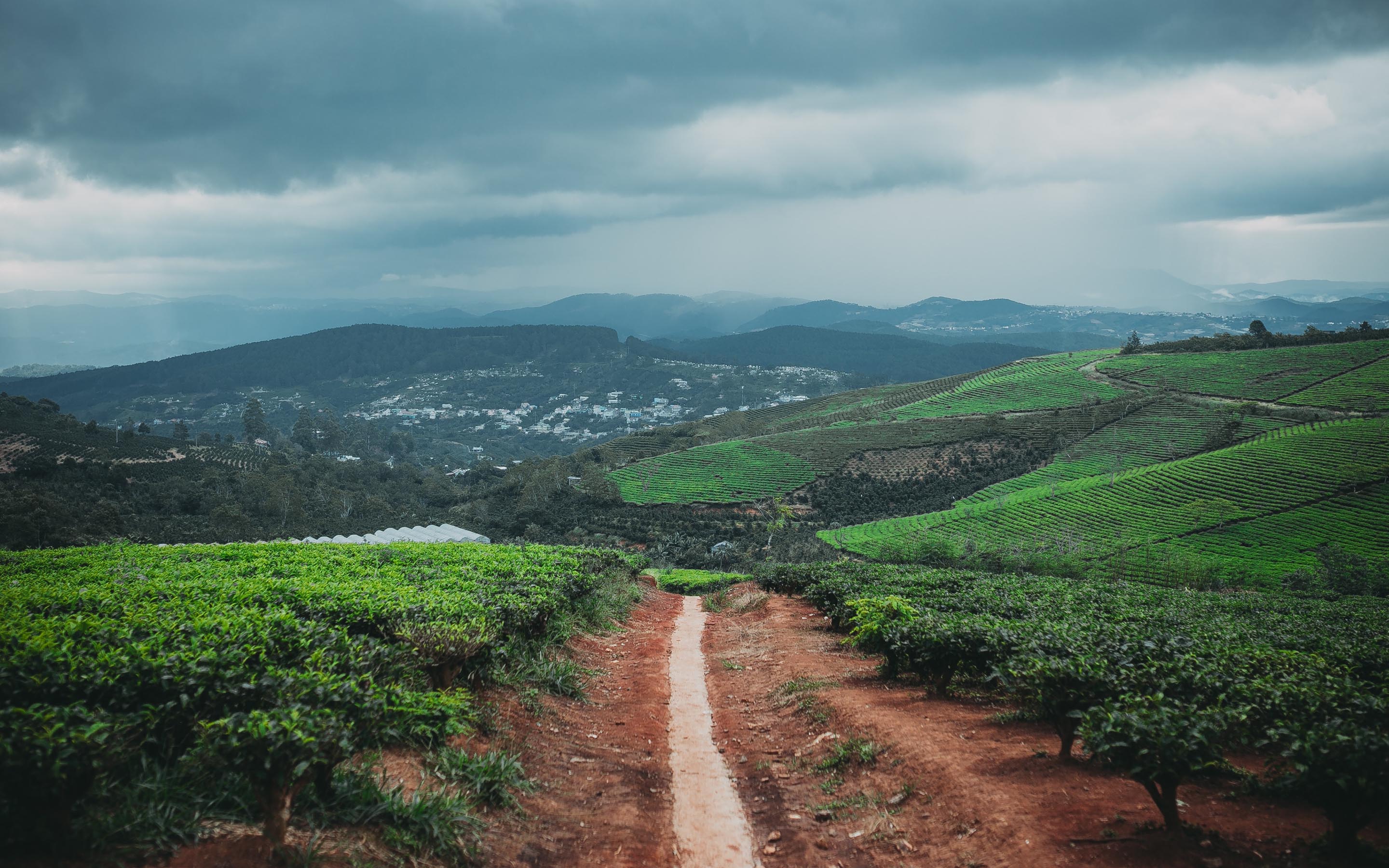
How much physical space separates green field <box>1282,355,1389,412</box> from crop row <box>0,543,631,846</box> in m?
99.0

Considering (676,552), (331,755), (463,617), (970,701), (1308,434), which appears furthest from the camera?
(1308,434)

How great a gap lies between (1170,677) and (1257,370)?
114284 millimetres

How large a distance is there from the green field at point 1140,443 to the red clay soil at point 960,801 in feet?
211

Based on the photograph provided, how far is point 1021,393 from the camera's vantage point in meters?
105

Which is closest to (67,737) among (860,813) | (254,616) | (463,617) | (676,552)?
(254,616)

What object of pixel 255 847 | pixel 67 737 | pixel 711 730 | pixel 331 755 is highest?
pixel 67 737

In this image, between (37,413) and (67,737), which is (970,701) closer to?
(67,737)

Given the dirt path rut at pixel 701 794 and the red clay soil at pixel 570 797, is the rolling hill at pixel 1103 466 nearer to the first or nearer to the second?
the dirt path rut at pixel 701 794

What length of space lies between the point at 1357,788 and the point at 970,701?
5508 mm

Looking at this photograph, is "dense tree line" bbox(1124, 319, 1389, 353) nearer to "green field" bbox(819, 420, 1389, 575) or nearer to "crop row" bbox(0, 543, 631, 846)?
"green field" bbox(819, 420, 1389, 575)

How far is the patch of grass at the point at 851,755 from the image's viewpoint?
788cm

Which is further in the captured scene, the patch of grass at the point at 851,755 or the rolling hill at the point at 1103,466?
the rolling hill at the point at 1103,466

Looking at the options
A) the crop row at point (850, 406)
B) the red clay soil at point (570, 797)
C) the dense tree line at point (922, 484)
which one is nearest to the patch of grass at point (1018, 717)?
the red clay soil at point (570, 797)

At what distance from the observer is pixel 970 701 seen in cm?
959
